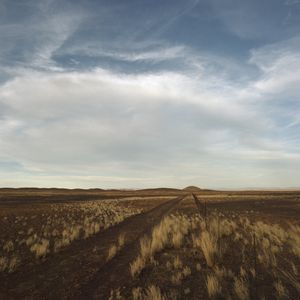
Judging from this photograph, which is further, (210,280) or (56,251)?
(56,251)

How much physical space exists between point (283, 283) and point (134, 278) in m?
4.03

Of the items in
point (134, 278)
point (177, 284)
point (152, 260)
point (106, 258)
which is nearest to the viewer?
point (177, 284)

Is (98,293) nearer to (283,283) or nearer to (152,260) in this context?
(152,260)

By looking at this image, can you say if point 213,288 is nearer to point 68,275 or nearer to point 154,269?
point 154,269

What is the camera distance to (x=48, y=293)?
7816 millimetres

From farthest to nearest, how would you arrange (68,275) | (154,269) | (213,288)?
(154,269), (68,275), (213,288)

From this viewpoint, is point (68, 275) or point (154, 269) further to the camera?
point (154, 269)

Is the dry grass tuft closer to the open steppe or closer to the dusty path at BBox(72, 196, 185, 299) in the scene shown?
the open steppe

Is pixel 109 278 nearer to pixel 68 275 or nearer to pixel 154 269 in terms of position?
pixel 68 275

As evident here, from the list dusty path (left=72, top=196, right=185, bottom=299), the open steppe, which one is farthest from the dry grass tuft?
dusty path (left=72, top=196, right=185, bottom=299)

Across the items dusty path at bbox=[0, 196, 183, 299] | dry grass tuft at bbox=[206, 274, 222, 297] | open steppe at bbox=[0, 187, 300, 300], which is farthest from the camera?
dusty path at bbox=[0, 196, 183, 299]

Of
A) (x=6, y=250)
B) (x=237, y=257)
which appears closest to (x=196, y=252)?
(x=237, y=257)

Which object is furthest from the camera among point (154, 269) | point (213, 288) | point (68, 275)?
point (154, 269)

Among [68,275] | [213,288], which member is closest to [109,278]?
[68,275]
